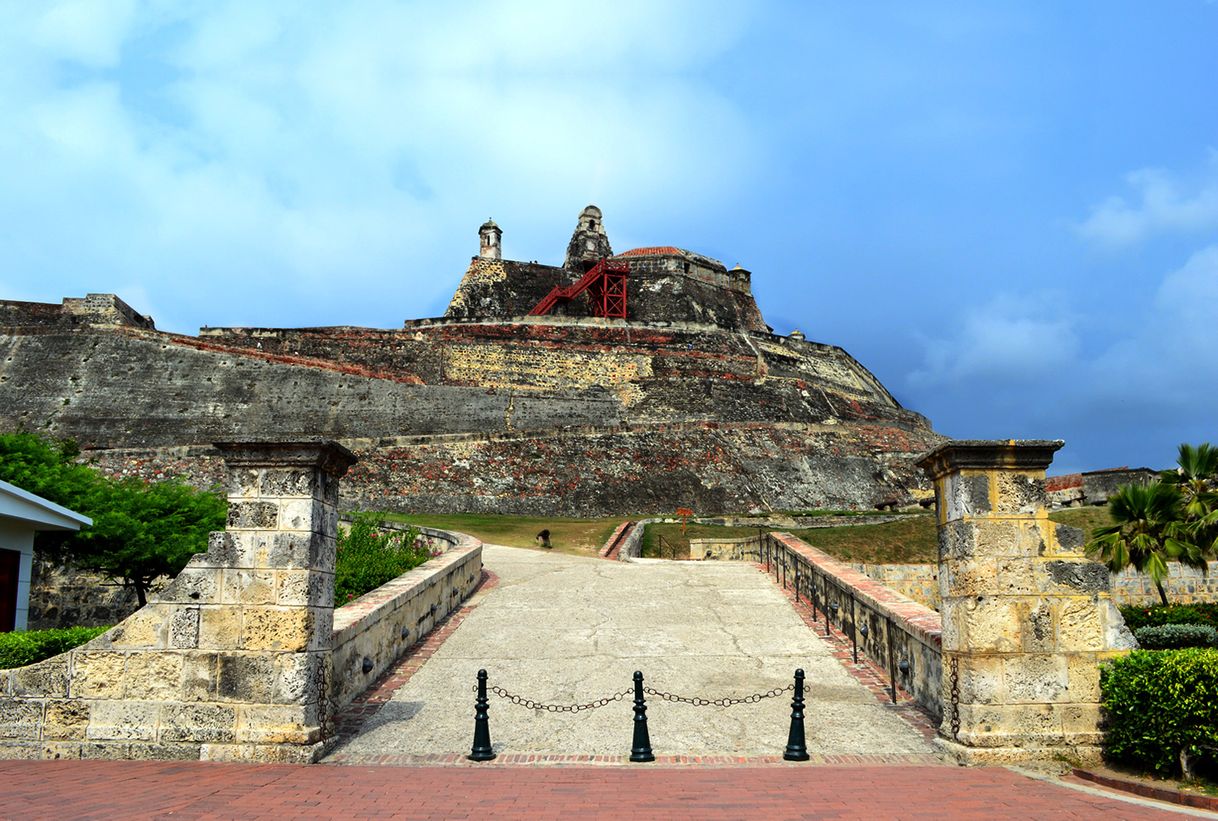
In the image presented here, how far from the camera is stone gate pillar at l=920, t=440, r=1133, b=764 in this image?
663cm

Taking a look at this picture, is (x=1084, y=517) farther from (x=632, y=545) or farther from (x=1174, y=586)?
(x=632, y=545)

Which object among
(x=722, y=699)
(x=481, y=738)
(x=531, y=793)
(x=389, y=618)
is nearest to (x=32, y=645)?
(x=389, y=618)

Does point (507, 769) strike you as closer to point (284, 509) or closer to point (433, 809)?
Answer: point (433, 809)

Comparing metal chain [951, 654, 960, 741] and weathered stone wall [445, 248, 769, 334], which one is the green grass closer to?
metal chain [951, 654, 960, 741]

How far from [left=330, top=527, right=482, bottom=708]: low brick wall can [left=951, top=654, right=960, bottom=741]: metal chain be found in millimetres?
4868

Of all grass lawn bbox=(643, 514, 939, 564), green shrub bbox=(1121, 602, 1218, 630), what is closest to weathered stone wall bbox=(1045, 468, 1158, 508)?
grass lawn bbox=(643, 514, 939, 564)

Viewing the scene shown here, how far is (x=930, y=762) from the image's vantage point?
666 cm

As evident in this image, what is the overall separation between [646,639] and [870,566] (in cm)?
851

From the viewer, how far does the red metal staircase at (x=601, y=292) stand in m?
49.0

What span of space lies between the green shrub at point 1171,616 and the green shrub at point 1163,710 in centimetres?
976

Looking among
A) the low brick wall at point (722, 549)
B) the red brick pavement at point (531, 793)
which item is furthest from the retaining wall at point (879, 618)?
the low brick wall at point (722, 549)

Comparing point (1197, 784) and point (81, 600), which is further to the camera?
point (81, 600)

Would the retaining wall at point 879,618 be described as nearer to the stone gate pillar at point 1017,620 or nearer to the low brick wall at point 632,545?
the stone gate pillar at point 1017,620

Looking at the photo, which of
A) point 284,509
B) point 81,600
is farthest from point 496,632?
point 81,600
